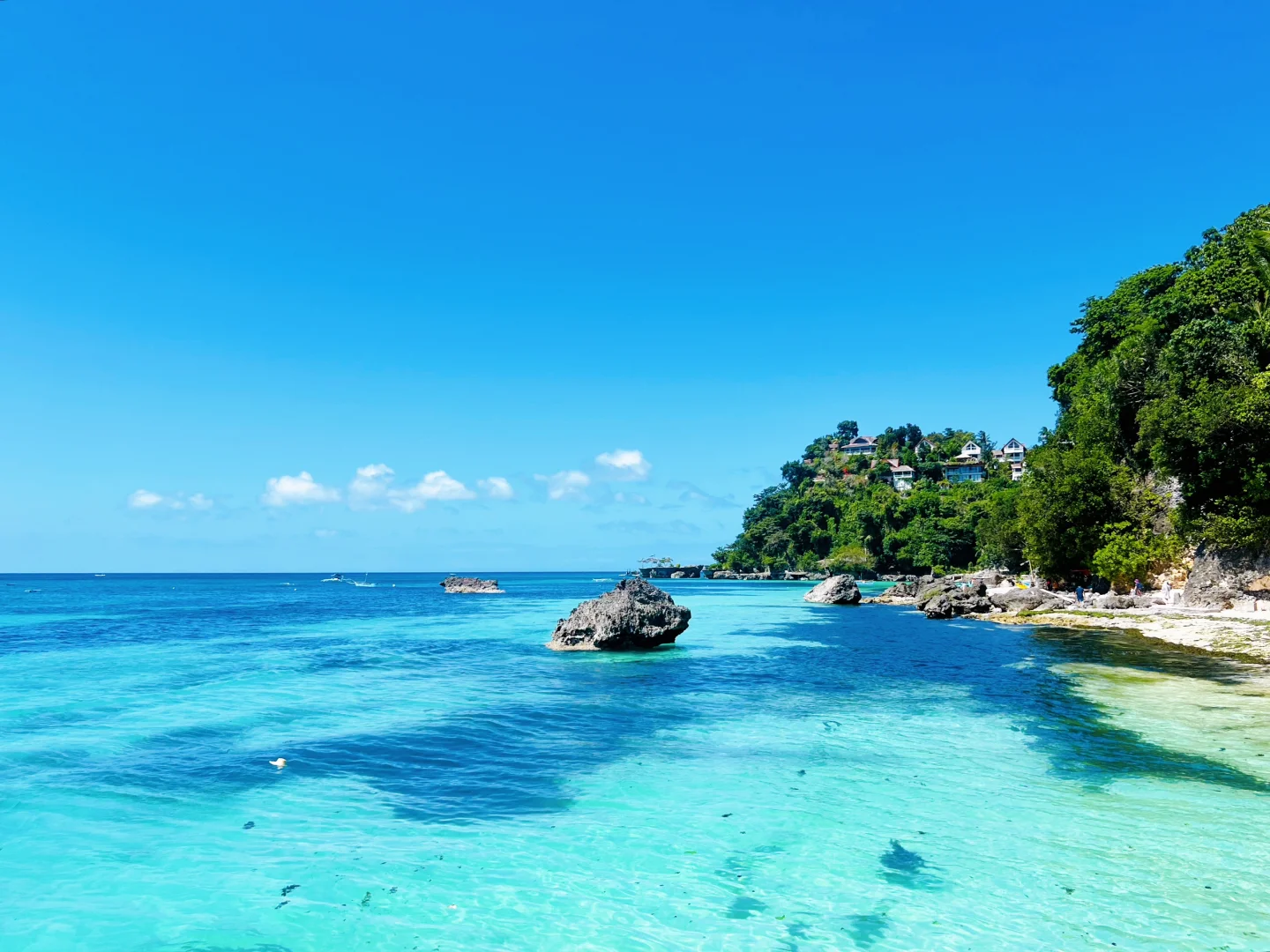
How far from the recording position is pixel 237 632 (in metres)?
44.8

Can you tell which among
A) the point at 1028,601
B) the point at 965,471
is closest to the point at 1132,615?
the point at 1028,601

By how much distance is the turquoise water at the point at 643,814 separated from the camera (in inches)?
299

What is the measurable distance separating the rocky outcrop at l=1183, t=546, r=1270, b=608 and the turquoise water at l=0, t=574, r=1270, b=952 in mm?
14563

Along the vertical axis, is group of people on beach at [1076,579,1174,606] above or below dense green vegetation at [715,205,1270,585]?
below

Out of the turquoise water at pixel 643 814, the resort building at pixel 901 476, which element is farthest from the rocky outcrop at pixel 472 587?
the resort building at pixel 901 476

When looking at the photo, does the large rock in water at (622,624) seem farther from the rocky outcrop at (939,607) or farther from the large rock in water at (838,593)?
the large rock in water at (838,593)

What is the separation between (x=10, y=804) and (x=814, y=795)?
12.9m

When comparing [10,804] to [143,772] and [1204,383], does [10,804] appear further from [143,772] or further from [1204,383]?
[1204,383]

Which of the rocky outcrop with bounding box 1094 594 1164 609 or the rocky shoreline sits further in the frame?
the rocky outcrop with bounding box 1094 594 1164 609

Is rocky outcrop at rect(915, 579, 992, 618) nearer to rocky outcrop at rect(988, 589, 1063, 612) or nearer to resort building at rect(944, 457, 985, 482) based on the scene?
rocky outcrop at rect(988, 589, 1063, 612)

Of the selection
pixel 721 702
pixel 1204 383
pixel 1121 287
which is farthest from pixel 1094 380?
pixel 721 702

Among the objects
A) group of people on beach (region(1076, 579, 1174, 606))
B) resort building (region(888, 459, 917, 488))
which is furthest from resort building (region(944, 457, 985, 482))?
group of people on beach (region(1076, 579, 1174, 606))

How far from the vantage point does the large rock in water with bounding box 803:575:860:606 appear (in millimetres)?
68000

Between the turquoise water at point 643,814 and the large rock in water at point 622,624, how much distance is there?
284 inches
